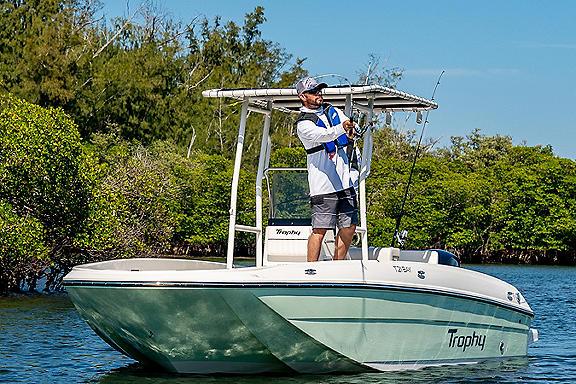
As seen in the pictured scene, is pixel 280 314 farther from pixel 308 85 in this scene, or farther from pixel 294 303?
pixel 308 85

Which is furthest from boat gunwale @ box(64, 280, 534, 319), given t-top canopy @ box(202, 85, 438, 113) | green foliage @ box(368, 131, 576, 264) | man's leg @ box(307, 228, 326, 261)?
green foliage @ box(368, 131, 576, 264)

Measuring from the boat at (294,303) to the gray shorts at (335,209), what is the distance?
459 millimetres

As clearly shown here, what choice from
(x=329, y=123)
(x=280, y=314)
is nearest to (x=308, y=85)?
(x=329, y=123)

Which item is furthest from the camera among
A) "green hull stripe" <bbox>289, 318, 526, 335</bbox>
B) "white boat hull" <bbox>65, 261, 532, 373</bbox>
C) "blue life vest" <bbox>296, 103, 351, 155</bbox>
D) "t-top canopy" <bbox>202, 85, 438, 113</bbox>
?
"t-top canopy" <bbox>202, 85, 438, 113</bbox>

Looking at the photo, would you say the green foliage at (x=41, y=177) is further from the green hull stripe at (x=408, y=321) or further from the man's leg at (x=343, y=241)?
the green hull stripe at (x=408, y=321)

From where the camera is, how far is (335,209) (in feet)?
40.9

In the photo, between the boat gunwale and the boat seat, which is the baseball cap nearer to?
the boat seat

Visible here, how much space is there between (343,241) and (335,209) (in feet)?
1.36

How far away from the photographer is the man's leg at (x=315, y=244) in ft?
40.7

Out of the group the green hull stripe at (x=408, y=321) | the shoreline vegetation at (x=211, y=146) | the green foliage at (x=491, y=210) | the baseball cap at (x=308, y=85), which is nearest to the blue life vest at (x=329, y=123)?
the baseball cap at (x=308, y=85)

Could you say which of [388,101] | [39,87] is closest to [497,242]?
[39,87]

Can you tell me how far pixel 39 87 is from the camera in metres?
57.1

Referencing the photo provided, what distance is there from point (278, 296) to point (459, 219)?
206ft

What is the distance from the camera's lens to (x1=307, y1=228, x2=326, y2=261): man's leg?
1241 cm
